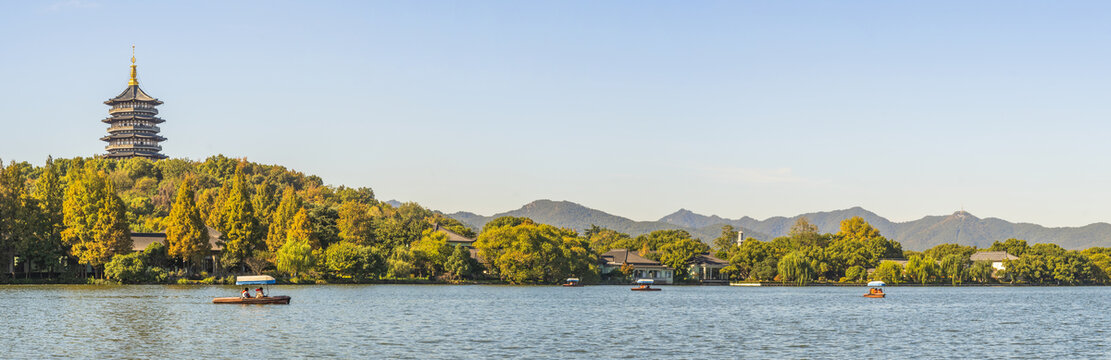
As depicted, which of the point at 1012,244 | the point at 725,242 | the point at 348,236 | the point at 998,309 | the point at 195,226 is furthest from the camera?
the point at 725,242

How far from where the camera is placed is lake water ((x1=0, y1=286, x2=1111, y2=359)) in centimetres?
3756

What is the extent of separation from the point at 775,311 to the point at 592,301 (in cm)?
1608

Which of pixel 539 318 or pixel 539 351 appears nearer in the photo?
pixel 539 351

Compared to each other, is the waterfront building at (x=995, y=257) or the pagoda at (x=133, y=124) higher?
the pagoda at (x=133, y=124)

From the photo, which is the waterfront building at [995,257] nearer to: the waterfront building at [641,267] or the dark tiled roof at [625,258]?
the waterfront building at [641,267]

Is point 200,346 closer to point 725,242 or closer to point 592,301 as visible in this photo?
point 592,301

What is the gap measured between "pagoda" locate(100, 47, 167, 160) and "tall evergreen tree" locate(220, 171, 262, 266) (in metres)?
97.5

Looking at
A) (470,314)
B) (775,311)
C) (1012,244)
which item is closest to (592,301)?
(775,311)

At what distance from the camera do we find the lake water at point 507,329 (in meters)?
37.6

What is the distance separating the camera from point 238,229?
9338 cm

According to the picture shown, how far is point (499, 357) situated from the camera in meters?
35.5

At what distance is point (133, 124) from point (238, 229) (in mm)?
104850

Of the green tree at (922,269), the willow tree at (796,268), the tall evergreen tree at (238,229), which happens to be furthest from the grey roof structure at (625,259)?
the tall evergreen tree at (238,229)

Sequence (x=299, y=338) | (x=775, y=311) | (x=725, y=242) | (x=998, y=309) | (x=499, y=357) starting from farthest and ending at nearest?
(x=725, y=242)
(x=998, y=309)
(x=775, y=311)
(x=299, y=338)
(x=499, y=357)
